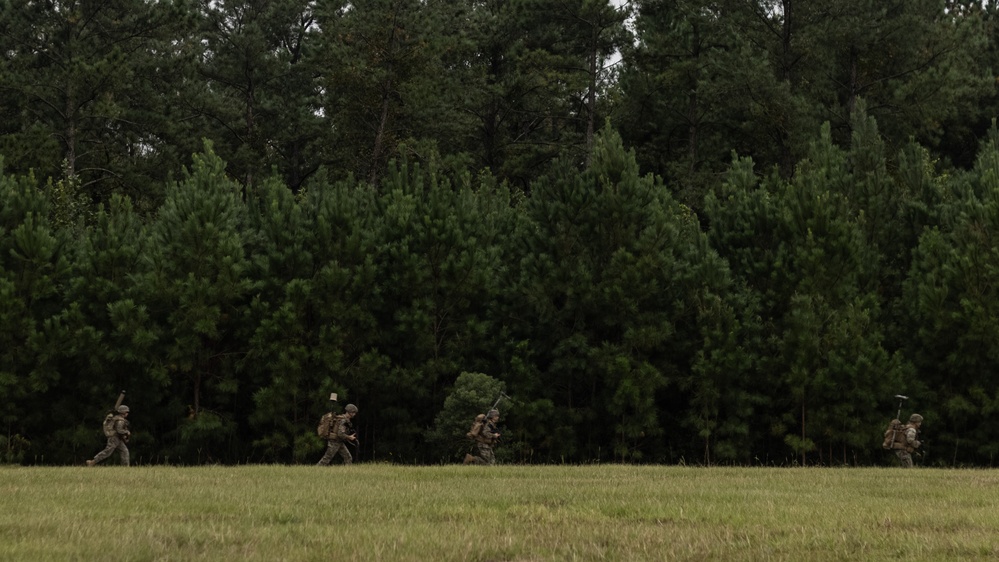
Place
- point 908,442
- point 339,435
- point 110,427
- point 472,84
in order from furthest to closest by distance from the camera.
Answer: point 472,84
point 339,435
point 908,442
point 110,427

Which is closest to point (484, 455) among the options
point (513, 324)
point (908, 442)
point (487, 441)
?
point (487, 441)

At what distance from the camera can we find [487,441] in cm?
2352

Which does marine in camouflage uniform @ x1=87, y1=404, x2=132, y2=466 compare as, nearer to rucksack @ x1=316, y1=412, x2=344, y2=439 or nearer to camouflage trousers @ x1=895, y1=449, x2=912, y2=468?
rucksack @ x1=316, y1=412, x2=344, y2=439

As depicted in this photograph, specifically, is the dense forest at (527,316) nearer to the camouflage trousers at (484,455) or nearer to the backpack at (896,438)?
the camouflage trousers at (484,455)

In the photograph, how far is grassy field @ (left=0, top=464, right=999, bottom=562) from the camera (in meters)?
9.26

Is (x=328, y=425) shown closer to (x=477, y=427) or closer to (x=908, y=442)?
(x=477, y=427)

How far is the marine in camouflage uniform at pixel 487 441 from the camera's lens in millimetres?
23359

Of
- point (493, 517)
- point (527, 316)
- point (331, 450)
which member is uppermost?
point (527, 316)

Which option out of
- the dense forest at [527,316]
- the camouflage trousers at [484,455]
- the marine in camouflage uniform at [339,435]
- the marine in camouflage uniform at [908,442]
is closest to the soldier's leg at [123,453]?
the dense forest at [527,316]

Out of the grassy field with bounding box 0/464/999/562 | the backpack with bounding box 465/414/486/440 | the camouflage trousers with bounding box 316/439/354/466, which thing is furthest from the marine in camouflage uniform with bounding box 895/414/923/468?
the camouflage trousers with bounding box 316/439/354/466

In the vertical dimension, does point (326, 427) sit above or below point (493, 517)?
below

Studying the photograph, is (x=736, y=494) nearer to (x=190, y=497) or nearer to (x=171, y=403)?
(x=190, y=497)

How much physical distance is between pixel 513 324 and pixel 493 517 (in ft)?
57.3

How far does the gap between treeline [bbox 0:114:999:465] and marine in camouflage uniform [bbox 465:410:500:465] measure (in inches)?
90.3
